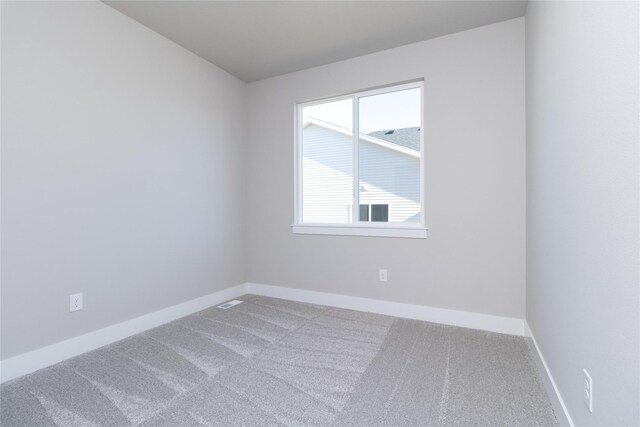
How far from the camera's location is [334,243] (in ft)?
10.8

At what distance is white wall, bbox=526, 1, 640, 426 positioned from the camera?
84cm

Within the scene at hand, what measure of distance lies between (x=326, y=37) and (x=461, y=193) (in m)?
1.80

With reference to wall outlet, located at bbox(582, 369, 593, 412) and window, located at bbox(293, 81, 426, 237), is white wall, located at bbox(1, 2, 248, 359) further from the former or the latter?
wall outlet, located at bbox(582, 369, 593, 412)

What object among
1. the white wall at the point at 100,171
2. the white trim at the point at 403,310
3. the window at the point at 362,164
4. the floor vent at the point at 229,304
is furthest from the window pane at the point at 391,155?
the floor vent at the point at 229,304

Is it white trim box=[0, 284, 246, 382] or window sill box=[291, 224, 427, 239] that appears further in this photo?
window sill box=[291, 224, 427, 239]

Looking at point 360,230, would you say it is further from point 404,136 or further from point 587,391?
point 587,391

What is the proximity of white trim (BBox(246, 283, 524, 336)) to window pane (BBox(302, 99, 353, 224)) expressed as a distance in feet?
2.67

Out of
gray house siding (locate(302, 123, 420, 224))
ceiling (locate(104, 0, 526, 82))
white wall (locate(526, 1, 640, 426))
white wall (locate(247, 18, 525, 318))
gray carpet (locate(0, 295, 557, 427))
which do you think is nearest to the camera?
white wall (locate(526, 1, 640, 426))

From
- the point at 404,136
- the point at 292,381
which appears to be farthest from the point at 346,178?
the point at 292,381

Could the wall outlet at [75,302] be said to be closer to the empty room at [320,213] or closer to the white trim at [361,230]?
the empty room at [320,213]

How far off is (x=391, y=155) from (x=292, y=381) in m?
2.18

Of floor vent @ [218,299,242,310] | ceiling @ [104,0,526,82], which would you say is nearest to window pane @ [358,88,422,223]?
ceiling @ [104,0,526,82]

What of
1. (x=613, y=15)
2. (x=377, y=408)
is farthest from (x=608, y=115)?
(x=377, y=408)

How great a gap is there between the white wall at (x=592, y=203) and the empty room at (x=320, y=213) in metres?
0.01
